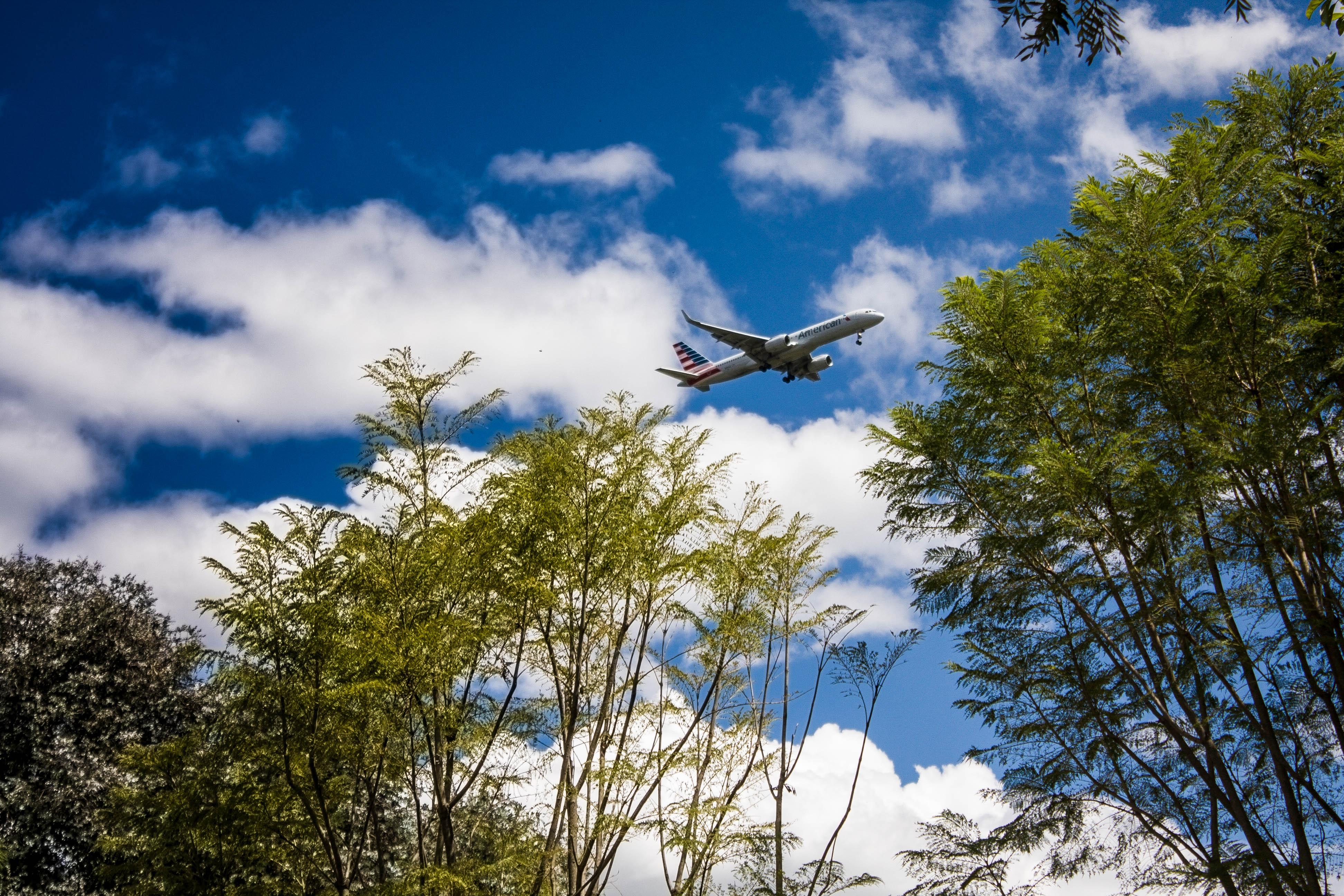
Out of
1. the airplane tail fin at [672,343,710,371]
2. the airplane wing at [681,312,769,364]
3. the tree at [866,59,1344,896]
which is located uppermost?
the airplane tail fin at [672,343,710,371]

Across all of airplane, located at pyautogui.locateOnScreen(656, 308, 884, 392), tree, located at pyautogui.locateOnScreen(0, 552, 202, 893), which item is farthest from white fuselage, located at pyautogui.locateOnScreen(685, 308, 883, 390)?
tree, located at pyautogui.locateOnScreen(0, 552, 202, 893)

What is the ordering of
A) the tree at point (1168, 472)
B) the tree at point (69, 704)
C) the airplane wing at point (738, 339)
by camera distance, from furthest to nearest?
the airplane wing at point (738, 339) < the tree at point (69, 704) < the tree at point (1168, 472)

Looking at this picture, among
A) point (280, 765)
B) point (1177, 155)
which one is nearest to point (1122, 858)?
point (1177, 155)

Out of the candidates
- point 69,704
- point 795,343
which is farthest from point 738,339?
point 69,704

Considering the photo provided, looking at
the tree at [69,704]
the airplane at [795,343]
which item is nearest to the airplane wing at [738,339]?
the airplane at [795,343]

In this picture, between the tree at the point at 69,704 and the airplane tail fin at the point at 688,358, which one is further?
the airplane tail fin at the point at 688,358

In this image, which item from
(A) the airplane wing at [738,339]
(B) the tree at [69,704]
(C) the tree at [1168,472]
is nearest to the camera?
(C) the tree at [1168,472]

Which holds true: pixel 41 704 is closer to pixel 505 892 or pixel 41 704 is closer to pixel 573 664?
pixel 505 892

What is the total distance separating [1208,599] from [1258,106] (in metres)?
4.60

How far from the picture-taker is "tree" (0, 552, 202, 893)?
1216cm

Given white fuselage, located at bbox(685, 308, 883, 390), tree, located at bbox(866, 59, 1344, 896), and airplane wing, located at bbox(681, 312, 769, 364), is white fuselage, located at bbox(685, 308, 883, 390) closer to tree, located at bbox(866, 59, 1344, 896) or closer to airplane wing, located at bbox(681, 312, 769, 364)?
airplane wing, located at bbox(681, 312, 769, 364)

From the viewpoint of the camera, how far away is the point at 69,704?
13.2 metres

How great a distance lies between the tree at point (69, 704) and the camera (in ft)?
39.9

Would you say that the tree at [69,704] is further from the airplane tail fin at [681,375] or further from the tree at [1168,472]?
the airplane tail fin at [681,375]
